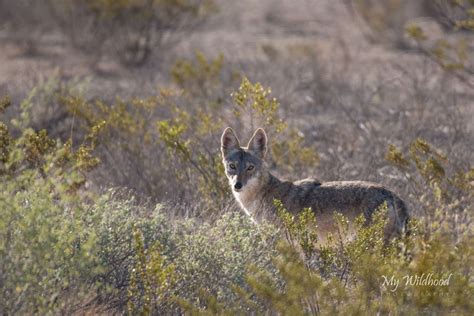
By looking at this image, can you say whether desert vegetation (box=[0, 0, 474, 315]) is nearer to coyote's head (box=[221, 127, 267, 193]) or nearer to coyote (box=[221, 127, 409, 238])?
coyote (box=[221, 127, 409, 238])

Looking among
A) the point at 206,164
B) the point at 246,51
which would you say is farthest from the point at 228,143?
the point at 246,51

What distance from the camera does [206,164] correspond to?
908 centimetres

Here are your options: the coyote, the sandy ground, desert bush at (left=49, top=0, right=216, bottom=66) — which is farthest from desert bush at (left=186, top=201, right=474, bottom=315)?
desert bush at (left=49, top=0, right=216, bottom=66)

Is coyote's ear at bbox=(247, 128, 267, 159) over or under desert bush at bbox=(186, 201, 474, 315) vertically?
under

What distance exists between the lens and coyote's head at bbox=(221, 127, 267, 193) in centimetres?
783

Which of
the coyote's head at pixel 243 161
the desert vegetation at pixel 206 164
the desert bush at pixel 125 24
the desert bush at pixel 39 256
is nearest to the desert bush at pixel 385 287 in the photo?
the desert vegetation at pixel 206 164

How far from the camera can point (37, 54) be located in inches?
799

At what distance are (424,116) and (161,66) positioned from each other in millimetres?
7654

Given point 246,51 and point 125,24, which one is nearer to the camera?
point 125,24

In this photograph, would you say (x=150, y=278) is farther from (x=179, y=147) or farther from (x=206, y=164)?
(x=206, y=164)

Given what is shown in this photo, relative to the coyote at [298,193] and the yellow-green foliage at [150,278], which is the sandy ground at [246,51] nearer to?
the coyote at [298,193]

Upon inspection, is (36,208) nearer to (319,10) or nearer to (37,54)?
(37,54)

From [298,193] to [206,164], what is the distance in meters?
→ 1.73

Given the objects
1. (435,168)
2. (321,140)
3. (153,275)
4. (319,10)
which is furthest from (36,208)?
(319,10)
